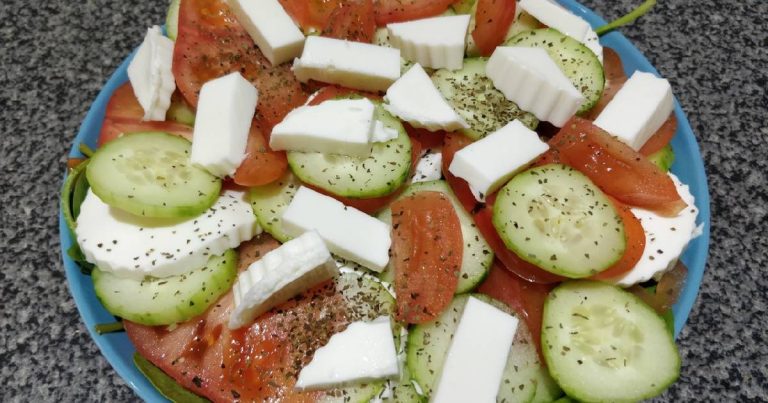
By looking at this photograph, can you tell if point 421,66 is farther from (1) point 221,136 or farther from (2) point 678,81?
(2) point 678,81

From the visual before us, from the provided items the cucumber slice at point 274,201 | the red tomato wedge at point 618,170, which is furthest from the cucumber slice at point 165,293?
the red tomato wedge at point 618,170

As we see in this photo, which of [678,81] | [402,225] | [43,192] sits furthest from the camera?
[678,81]

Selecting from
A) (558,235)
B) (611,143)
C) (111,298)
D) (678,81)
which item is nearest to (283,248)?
(111,298)

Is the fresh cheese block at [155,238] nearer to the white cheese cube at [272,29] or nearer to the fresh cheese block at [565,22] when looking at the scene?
the white cheese cube at [272,29]

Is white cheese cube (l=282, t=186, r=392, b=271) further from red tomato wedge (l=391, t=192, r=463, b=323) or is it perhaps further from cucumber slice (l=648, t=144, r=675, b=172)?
cucumber slice (l=648, t=144, r=675, b=172)

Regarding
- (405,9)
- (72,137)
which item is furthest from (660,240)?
(72,137)
